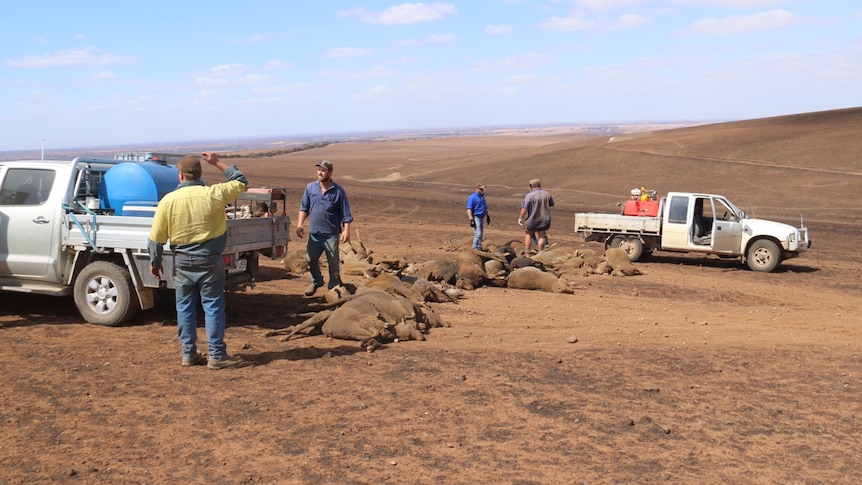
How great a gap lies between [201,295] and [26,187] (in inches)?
149

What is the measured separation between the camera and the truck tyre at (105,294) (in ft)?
29.6

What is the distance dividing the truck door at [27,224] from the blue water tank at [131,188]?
2.16ft

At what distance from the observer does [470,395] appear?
7004mm

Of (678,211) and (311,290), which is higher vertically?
(678,211)

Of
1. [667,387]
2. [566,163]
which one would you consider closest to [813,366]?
[667,387]

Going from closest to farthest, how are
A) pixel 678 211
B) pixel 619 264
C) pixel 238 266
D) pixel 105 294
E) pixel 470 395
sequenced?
pixel 470 395 → pixel 105 294 → pixel 238 266 → pixel 619 264 → pixel 678 211

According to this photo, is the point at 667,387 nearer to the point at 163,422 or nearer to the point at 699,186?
the point at 163,422

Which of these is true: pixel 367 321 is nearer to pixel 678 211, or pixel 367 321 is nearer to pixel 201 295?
pixel 201 295

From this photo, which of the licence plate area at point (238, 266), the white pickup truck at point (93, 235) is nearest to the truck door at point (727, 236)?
the white pickup truck at point (93, 235)

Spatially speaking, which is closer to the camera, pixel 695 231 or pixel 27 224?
pixel 27 224

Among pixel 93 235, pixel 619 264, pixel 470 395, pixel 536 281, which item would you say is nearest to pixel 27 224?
pixel 93 235

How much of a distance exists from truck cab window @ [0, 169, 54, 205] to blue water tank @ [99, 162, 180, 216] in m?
0.69

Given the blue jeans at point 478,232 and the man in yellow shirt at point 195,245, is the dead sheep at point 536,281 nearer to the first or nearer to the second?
the blue jeans at point 478,232

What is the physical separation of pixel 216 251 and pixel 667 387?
14.8 feet
